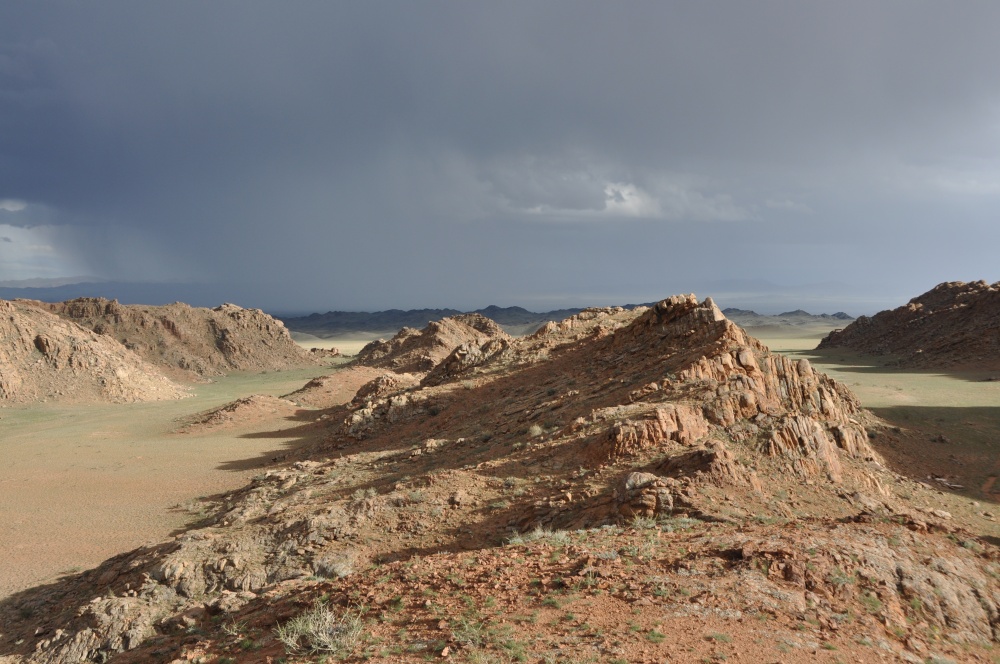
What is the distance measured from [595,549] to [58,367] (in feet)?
194

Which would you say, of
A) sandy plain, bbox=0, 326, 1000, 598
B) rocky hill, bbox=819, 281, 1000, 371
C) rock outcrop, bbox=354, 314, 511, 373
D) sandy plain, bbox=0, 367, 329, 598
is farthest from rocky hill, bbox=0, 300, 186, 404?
rocky hill, bbox=819, 281, 1000, 371

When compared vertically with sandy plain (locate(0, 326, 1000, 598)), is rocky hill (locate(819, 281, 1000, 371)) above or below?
above

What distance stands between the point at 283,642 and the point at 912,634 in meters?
8.35

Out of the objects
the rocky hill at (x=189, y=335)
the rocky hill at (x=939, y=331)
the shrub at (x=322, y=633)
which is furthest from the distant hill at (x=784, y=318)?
the shrub at (x=322, y=633)

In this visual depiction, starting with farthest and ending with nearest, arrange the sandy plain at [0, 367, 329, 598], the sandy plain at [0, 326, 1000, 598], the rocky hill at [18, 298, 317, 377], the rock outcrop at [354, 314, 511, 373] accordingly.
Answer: the rocky hill at [18, 298, 317, 377]
the rock outcrop at [354, 314, 511, 373]
the sandy plain at [0, 326, 1000, 598]
the sandy plain at [0, 367, 329, 598]

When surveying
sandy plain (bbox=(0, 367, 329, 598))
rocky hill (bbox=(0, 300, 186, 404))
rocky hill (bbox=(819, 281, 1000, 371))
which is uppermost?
rocky hill (bbox=(819, 281, 1000, 371))

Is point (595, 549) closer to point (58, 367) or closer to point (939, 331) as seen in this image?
point (58, 367)

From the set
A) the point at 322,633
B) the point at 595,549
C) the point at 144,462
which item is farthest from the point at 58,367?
the point at 595,549

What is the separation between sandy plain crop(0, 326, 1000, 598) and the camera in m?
17.6

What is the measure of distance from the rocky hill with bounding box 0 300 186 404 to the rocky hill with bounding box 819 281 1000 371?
233ft

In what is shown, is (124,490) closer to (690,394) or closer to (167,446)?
(167,446)

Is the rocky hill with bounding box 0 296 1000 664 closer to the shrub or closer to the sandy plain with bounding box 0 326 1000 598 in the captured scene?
the shrub

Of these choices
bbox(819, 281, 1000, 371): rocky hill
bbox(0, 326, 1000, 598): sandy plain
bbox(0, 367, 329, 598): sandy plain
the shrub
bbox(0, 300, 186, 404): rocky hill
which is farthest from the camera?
bbox(0, 300, 186, 404): rocky hill

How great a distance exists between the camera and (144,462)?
2769 cm
